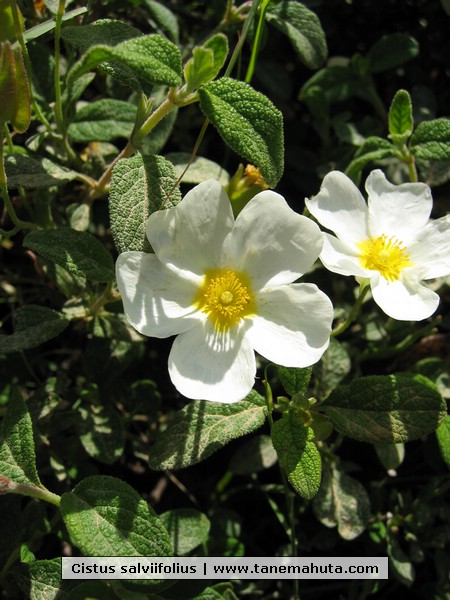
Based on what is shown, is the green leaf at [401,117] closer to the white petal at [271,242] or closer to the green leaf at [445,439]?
the white petal at [271,242]

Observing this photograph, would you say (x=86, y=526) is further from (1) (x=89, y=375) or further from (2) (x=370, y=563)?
(2) (x=370, y=563)

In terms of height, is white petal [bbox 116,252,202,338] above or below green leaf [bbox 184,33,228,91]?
below

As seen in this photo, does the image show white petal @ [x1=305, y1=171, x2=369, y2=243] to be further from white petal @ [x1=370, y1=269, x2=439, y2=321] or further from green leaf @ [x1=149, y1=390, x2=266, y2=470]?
green leaf @ [x1=149, y1=390, x2=266, y2=470]

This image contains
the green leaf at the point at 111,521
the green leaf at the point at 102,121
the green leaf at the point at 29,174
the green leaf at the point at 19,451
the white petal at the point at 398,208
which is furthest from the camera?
the green leaf at the point at 102,121

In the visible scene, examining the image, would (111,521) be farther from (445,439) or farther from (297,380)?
(445,439)

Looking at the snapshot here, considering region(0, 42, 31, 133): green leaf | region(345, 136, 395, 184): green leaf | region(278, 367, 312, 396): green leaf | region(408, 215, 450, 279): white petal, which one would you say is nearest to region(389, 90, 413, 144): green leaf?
region(345, 136, 395, 184): green leaf

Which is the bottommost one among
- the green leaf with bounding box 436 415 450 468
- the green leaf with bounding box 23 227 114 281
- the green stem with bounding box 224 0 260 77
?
the green leaf with bounding box 436 415 450 468

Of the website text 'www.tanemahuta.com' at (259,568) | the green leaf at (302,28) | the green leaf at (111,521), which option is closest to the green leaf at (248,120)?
the green leaf at (302,28)
